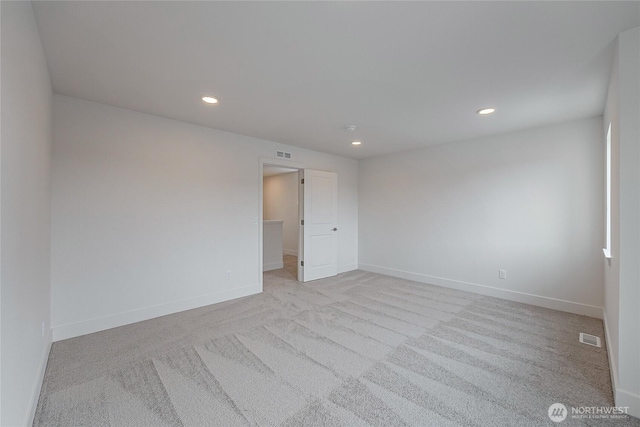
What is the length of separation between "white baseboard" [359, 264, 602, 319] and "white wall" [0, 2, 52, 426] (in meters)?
4.80

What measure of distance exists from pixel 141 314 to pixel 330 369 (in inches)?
93.3

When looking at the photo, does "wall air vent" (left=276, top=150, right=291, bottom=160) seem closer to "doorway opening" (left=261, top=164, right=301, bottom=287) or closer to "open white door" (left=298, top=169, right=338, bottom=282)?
"open white door" (left=298, top=169, right=338, bottom=282)

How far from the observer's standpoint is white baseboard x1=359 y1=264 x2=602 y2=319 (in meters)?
3.31

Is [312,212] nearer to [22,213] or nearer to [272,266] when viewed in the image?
[272,266]

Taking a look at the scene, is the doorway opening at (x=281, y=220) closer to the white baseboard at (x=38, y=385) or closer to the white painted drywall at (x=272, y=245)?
the white painted drywall at (x=272, y=245)

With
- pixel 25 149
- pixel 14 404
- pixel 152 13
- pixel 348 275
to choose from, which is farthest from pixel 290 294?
pixel 152 13

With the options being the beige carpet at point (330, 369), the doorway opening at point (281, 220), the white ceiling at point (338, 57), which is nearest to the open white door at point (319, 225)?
the doorway opening at point (281, 220)

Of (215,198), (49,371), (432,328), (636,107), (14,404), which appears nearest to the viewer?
(14,404)

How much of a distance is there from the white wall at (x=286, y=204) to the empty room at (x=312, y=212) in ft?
9.71

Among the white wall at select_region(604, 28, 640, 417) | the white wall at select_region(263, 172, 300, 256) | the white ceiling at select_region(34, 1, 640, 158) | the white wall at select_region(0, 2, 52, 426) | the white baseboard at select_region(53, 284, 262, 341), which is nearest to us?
the white wall at select_region(0, 2, 52, 426)

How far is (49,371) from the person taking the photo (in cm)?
215

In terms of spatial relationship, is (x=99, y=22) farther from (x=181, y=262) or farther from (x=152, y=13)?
(x=181, y=262)

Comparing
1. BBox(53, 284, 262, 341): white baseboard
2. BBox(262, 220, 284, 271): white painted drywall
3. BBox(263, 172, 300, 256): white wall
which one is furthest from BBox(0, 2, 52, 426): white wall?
BBox(263, 172, 300, 256): white wall

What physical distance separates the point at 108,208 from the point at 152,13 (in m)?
2.23
